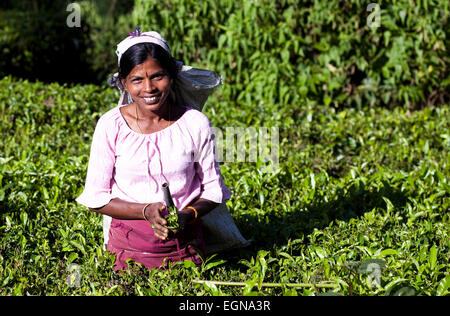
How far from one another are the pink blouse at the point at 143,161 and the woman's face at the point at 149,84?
0.44 ft

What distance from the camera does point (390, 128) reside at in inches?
209

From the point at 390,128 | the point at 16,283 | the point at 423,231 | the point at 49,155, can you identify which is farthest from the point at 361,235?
the point at 49,155

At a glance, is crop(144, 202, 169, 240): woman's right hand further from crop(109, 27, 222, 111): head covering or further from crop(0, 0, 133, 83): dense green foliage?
crop(0, 0, 133, 83): dense green foliage

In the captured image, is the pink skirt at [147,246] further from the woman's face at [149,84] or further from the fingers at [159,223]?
the woman's face at [149,84]

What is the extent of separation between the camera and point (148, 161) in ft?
8.80

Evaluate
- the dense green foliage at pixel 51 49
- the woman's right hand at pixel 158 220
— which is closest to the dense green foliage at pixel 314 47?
the dense green foliage at pixel 51 49

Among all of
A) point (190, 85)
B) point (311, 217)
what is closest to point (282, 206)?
point (311, 217)

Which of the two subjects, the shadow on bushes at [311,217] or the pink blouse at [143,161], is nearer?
the pink blouse at [143,161]

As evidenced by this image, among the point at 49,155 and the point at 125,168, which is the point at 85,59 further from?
the point at 125,168

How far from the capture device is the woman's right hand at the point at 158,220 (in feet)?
8.15

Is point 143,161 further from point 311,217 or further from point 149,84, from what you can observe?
point 311,217

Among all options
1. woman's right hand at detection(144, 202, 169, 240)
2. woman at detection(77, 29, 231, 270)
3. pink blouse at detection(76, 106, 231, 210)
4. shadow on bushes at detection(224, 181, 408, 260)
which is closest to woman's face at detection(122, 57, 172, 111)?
woman at detection(77, 29, 231, 270)

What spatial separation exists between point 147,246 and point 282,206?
4.81ft

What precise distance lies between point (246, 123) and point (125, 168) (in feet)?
9.10
